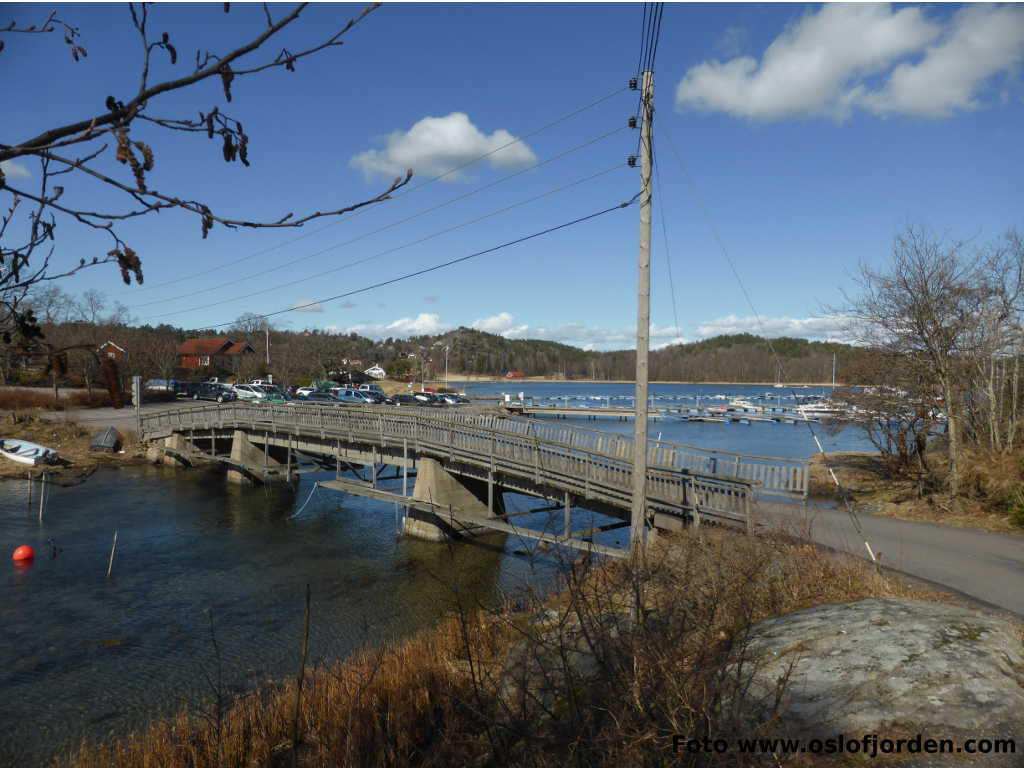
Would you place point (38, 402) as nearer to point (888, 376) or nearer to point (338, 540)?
point (338, 540)

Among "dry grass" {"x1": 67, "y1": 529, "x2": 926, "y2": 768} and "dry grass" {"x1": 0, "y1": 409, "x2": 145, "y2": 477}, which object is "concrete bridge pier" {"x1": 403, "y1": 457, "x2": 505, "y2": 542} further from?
"dry grass" {"x1": 0, "y1": 409, "x2": 145, "y2": 477}

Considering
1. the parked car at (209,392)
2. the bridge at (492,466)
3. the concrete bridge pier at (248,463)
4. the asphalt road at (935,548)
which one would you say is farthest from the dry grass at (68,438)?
the asphalt road at (935,548)

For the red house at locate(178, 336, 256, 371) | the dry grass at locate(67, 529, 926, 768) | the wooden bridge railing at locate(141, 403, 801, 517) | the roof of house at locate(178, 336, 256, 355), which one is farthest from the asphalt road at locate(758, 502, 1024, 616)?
the roof of house at locate(178, 336, 256, 355)

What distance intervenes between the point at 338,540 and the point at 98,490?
15.3 meters

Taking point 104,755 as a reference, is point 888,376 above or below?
above

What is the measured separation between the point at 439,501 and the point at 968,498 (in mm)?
17322

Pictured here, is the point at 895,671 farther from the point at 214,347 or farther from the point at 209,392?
the point at 214,347

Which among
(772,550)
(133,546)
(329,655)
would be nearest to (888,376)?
(772,550)

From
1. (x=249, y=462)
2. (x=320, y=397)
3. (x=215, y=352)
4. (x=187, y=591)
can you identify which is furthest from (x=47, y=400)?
(x=215, y=352)

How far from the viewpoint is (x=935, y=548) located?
14.3 m

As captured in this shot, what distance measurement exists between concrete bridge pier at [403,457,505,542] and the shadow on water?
62cm

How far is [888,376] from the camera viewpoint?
74.7 ft

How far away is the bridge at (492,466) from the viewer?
15086 millimetres

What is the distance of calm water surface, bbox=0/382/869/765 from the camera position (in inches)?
455
